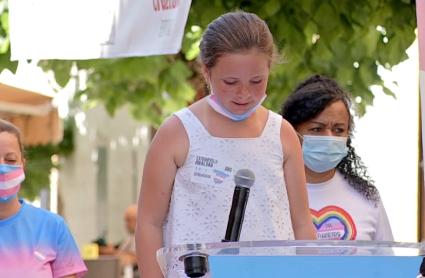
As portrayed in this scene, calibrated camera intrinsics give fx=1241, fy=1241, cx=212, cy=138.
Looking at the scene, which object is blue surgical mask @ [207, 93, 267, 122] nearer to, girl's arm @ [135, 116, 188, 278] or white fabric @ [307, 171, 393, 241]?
girl's arm @ [135, 116, 188, 278]

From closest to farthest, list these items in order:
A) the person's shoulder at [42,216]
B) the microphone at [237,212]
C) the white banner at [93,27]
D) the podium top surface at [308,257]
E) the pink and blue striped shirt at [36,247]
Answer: the podium top surface at [308,257] → the microphone at [237,212] → the pink and blue striped shirt at [36,247] → the person's shoulder at [42,216] → the white banner at [93,27]

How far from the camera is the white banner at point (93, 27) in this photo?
18.6 ft

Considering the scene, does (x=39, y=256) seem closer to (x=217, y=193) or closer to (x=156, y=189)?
(x=156, y=189)

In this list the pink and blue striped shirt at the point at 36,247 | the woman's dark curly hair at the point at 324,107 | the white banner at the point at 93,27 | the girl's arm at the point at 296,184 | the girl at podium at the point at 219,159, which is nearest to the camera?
the girl at podium at the point at 219,159

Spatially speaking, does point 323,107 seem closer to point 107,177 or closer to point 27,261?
point 27,261

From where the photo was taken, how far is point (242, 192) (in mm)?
3568

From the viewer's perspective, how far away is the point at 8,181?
5066 millimetres

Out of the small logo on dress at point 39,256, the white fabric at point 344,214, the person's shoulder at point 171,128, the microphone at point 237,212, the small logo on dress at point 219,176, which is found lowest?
the small logo on dress at point 39,256

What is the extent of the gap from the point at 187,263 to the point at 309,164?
2.22 m

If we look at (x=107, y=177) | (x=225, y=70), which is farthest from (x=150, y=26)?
(x=107, y=177)

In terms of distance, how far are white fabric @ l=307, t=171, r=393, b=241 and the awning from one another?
4.51m

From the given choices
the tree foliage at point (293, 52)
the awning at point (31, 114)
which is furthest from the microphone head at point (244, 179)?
the awning at point (31, 114)

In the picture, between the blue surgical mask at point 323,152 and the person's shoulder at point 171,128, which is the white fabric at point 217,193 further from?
the blue surgical mask at point 323,152

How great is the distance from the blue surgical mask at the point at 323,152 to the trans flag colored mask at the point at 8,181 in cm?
119
